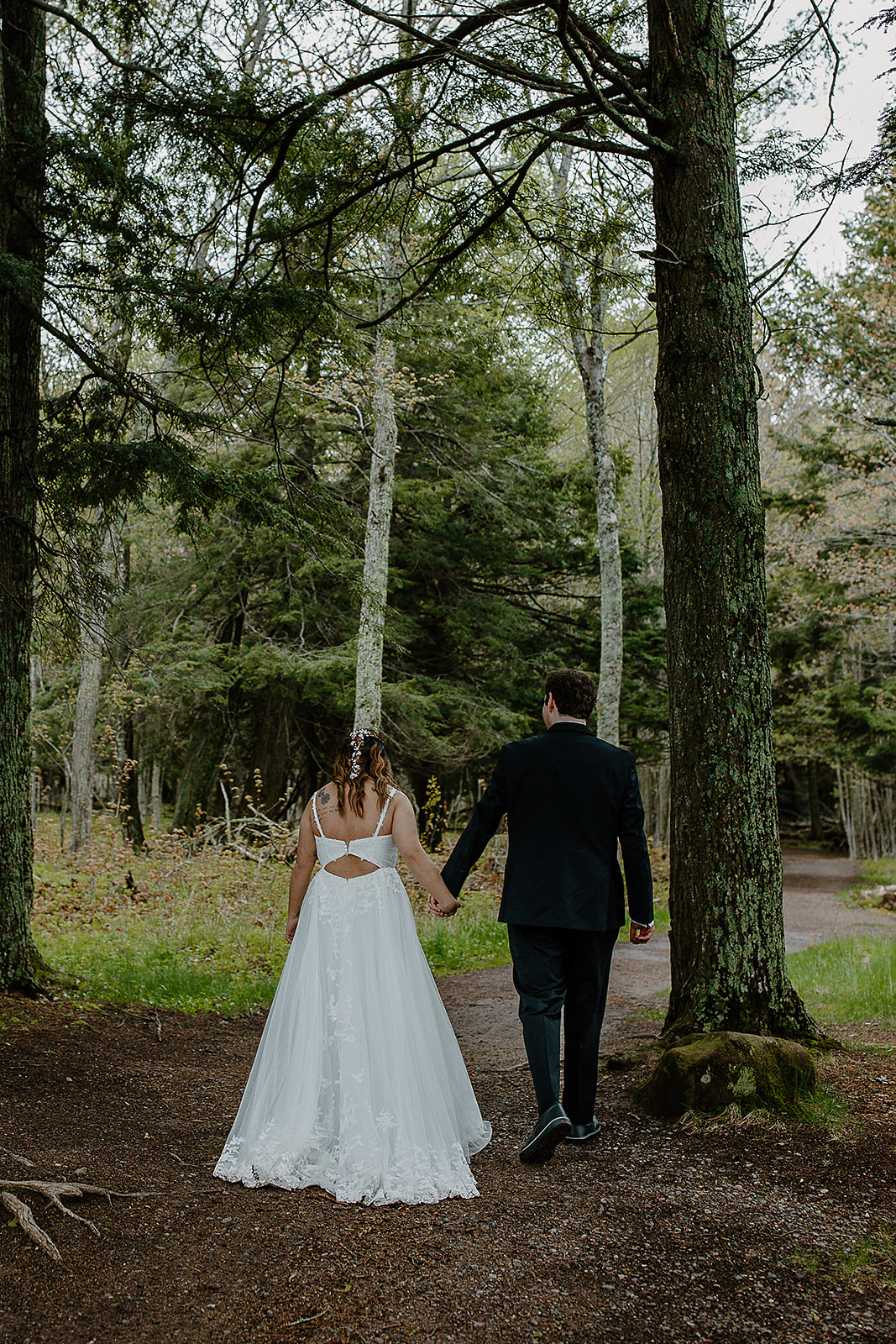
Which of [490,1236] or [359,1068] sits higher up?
[359,1068]

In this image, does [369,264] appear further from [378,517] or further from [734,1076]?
[734,1076]

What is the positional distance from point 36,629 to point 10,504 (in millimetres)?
1567

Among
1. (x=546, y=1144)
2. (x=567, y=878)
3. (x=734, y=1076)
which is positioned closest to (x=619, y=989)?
(x=734, y=1076)

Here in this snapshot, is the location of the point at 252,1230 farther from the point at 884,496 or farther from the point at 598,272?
the point at 884,496

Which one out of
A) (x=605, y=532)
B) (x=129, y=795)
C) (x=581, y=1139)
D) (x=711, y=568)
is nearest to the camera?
(x=581, y=1139)

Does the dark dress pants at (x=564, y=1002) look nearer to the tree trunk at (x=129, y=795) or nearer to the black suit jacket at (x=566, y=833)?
the black suit jacket at (x=566, y=833)

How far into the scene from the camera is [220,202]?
6879 mm

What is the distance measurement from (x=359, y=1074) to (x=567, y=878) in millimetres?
1202

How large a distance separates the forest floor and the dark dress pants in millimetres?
286

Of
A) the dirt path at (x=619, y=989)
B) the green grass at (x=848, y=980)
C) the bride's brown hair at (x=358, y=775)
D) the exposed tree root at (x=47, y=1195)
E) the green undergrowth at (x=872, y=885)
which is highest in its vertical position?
the bride's brown hair at (x=358, y=775)

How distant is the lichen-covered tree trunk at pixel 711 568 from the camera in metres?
4.72

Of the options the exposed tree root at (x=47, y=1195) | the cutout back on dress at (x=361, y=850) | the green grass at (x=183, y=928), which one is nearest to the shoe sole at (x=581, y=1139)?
the cutout back on dress at (x=361, y=850)

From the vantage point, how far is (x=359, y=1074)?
3895mm

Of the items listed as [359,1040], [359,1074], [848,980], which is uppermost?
[359,1040]
